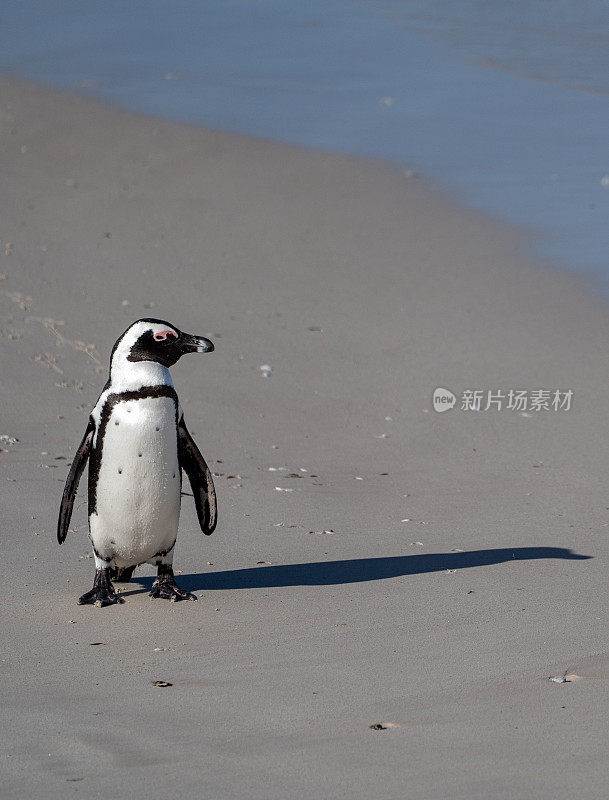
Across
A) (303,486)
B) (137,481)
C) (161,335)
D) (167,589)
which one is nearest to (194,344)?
(161,335)

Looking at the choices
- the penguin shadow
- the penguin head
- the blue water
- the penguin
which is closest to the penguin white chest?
the penguin

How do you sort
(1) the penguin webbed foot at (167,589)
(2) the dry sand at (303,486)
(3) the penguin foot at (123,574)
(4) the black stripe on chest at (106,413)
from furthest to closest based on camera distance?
(3) the penguin foot at (123,574) → (1) the penguin webbed foot at (167,589) → (4) the black stripe on chest at (106,413) → (2) the dry sand at (303,486)

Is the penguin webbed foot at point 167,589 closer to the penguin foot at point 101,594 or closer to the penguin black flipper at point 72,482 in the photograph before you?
the penguin foot at point 101,594

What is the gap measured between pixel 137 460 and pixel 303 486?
72.5 inches

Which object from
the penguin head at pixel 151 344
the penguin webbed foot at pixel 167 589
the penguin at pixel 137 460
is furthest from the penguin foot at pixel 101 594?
the penguin head at pixel 151 344

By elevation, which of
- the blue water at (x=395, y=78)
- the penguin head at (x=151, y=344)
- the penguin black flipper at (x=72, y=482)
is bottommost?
the penguin black flipper at (x=72, y=482)

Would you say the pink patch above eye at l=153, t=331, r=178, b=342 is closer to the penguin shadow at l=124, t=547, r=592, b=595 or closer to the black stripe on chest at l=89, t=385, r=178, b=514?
the black stripe on chest at l=89, t=385, r=178, b=514

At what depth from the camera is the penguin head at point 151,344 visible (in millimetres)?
3943

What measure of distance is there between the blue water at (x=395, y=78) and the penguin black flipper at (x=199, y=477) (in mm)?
5458

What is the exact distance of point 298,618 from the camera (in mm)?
3918

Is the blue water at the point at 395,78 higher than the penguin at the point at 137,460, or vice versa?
the blue water at the point at 395,78

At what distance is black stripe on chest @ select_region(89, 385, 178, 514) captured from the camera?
155 inches

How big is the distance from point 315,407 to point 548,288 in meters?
2.65

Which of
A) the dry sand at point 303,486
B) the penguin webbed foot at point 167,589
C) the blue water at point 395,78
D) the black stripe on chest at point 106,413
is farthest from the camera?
the blue water at point 395,78
